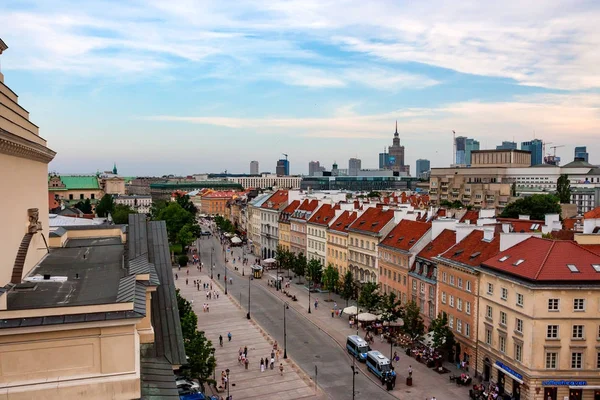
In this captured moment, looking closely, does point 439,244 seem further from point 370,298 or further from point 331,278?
point 331,278

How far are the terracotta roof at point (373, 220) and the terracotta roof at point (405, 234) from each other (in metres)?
2.52

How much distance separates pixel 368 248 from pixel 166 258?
156 ft

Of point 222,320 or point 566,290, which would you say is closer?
point 566,290

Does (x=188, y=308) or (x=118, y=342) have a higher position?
(x=118, y=342)

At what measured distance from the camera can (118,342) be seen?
1491 cm

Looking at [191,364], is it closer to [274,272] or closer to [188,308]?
[188,308]

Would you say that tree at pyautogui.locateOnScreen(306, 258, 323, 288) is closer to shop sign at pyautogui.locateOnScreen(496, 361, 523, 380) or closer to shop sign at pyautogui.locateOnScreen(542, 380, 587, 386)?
shop sign at pyautogui.locateOnScreen(496, 361, 523, 380)

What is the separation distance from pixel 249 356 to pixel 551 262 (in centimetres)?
2612

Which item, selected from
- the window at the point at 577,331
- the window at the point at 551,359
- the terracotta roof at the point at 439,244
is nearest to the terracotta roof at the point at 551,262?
the window at the point at 577,331

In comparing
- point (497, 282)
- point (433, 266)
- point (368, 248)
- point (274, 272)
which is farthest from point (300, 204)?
point (497, 282)

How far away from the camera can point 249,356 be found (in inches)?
1948

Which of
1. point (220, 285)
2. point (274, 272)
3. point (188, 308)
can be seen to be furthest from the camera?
point (274, 272)

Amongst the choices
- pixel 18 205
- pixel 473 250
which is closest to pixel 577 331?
pixel 473 250

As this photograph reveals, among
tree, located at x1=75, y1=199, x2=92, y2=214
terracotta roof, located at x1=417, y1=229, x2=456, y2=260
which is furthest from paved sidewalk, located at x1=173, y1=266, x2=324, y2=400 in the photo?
tree, located at x1=75, y1=199, x2=92, y2=214
